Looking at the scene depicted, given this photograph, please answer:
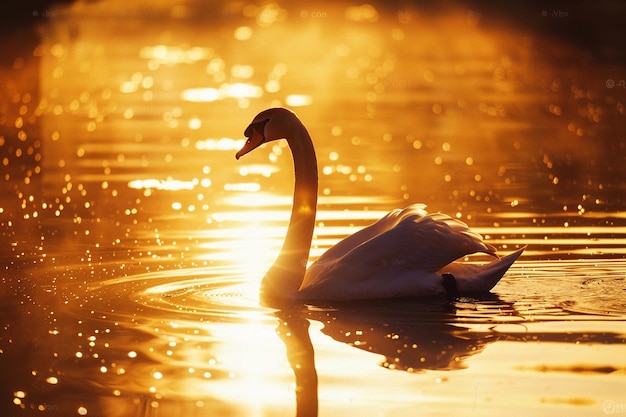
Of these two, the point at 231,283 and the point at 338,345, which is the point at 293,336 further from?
the point at 231,283

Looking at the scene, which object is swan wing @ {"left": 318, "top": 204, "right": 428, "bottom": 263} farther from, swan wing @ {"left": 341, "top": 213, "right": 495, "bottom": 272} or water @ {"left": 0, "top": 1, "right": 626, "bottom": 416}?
water @ {"left": 0, "top": 1, "right": 626, "bottom": 416}

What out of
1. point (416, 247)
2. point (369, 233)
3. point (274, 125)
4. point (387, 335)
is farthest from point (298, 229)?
point (387, 335)

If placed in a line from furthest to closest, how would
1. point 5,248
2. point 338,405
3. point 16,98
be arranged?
point 16,98 → point 5,248 → point 338,405

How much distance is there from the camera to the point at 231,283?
1113 cm

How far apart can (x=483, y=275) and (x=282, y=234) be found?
3.21 meters

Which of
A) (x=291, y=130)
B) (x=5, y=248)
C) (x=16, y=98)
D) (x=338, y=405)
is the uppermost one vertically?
(x=16, y=98)

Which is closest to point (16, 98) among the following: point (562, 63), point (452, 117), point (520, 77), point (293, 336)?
point (452, 117)

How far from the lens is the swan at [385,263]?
1026 cm

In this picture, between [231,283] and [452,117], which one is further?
[452,117]

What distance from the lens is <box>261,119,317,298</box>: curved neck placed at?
10.5 m

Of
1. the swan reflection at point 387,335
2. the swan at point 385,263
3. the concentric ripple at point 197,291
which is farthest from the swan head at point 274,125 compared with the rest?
the swan reflection at point 387,335

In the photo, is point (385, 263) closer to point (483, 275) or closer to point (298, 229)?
point (483, 275)

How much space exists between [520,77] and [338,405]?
80.4 feet

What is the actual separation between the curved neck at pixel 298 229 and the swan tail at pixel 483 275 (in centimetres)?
108
